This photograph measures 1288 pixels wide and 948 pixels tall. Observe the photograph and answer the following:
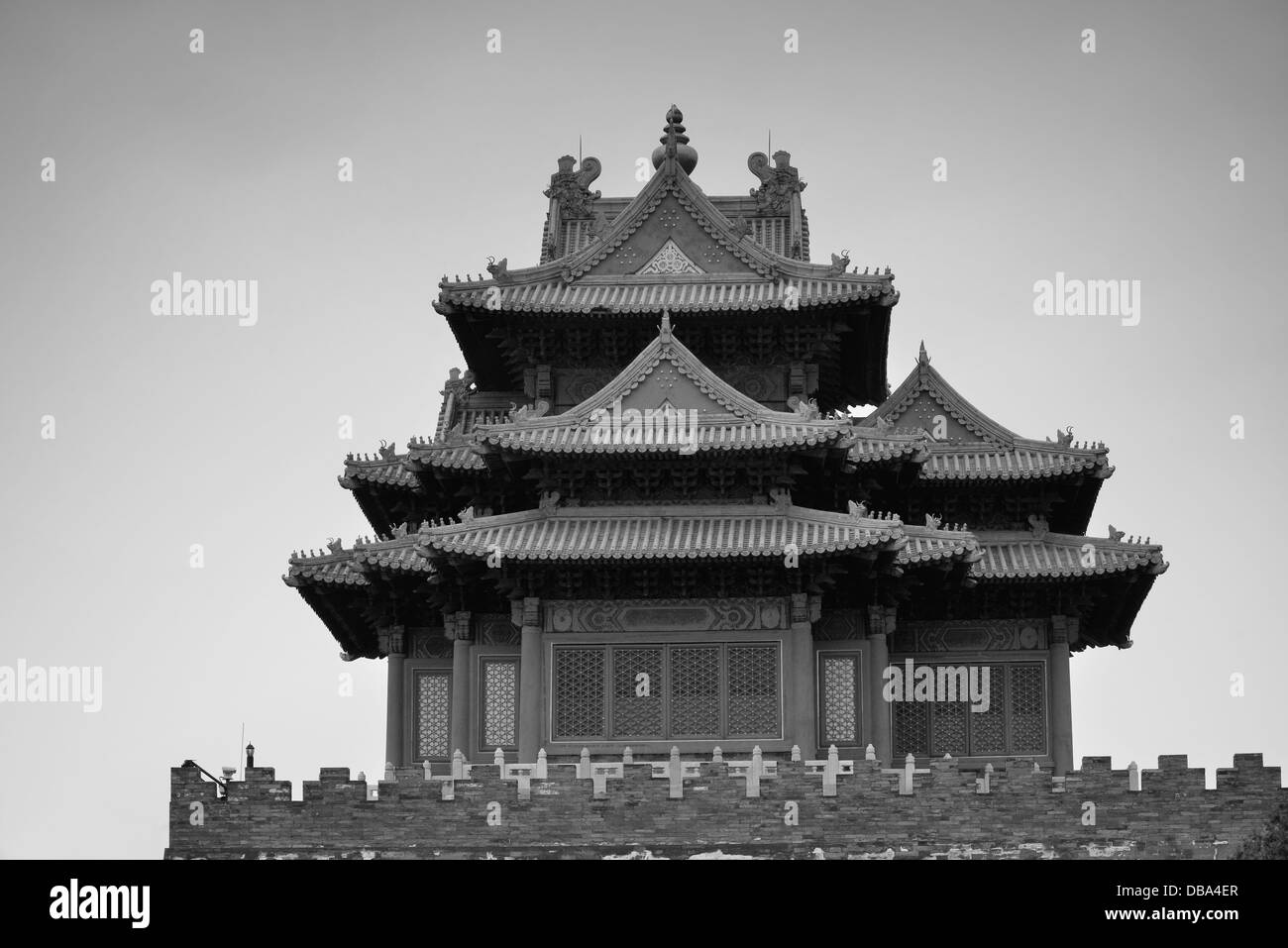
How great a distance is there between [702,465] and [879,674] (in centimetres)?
561

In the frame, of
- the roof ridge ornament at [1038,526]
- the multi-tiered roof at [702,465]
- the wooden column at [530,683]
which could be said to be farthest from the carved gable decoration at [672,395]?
the roof ridge ornament at [1038,526]

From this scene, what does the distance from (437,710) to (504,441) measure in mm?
6938

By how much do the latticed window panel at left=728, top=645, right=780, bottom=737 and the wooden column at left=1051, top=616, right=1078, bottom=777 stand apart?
256 inches

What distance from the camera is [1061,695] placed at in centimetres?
5453

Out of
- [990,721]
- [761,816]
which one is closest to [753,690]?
[761,816]

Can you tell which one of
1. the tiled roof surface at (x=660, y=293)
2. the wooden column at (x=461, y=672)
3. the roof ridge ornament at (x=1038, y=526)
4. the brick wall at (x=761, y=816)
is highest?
the tiled roof surface at (x=660, y=293)

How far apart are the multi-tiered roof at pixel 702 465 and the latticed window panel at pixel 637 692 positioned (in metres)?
1.36

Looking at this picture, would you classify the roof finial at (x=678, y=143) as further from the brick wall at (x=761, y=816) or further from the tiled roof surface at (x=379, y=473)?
the brick wall at (x=761, y=816)

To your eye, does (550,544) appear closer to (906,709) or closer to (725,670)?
(725,670)

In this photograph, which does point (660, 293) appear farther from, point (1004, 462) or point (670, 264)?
point (1004, 462)

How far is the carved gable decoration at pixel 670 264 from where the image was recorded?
58.4 m

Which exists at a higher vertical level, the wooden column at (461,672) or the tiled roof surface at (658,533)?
the tiled roof surface at (658,533)

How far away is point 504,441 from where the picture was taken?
5197 cm
